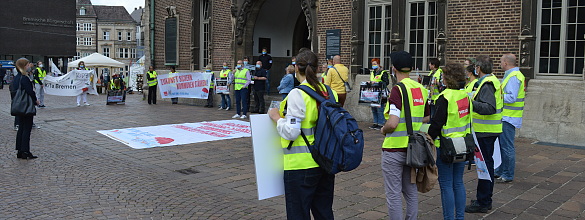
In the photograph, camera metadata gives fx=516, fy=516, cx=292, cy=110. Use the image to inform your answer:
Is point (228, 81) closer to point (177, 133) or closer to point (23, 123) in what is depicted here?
point (177, 133)

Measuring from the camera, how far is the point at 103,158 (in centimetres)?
879

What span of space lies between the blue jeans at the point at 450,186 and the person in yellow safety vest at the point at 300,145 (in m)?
1.40

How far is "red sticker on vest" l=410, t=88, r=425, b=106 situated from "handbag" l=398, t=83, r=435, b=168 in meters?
0.08

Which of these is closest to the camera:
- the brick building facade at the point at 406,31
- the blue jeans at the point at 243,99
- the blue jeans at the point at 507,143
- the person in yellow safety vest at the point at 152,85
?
the blue jeans at the point at 507,143

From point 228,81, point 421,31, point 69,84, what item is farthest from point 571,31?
point 69,84

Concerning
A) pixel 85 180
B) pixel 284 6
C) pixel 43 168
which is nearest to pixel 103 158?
pixel 43 168

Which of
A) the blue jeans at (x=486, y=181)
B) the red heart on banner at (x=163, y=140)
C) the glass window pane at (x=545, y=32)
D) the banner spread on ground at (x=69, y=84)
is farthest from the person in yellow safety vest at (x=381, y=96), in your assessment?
the banner spread on ground at (x=69, y=84)

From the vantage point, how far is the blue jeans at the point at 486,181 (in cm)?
560

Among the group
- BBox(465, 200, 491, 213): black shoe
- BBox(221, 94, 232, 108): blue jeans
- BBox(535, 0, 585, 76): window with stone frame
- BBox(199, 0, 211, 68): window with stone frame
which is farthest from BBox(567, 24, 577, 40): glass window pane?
BBox(199, 0, 211, 68): window with stone frame

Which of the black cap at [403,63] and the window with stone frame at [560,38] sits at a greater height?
the window with stone frame at [560,38]

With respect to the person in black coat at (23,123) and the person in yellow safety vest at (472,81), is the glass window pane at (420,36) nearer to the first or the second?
the person in yellow safety vest at (472,81)

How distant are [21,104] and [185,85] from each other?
10453mm

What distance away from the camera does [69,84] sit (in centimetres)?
1939

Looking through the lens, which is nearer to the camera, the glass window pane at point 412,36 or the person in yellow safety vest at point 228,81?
the glass window pane at point 412,36
